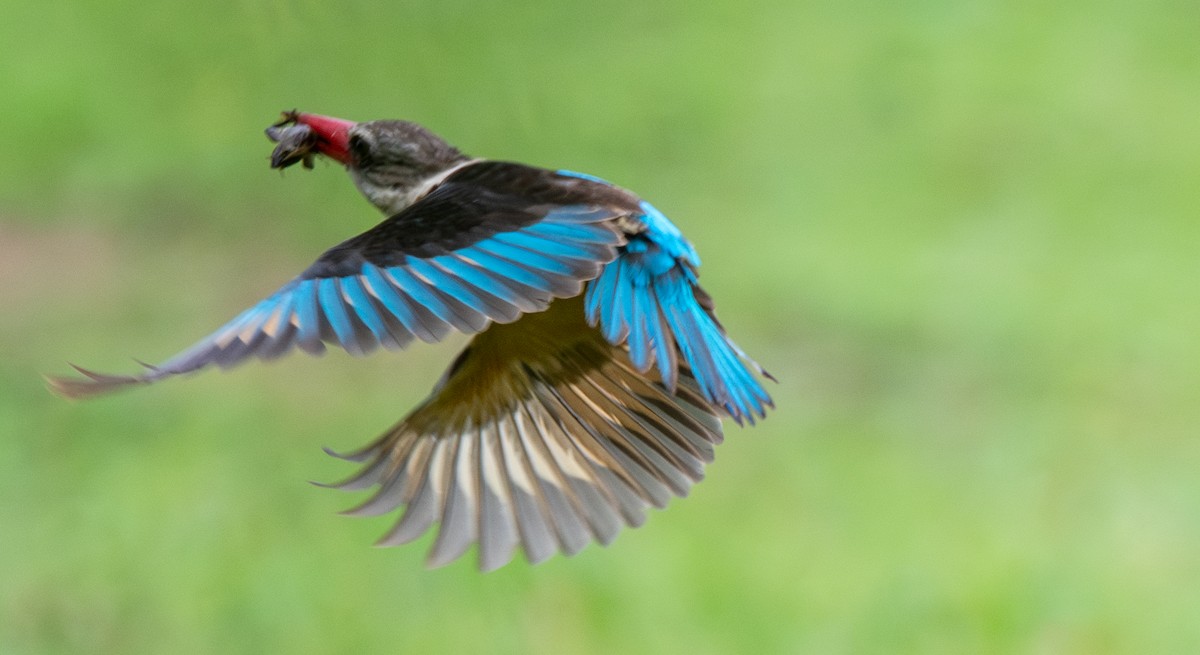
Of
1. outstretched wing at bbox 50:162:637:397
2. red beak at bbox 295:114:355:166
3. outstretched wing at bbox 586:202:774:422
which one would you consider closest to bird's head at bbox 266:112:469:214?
red beak at bbox 295:114:355:166

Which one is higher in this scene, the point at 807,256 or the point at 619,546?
the point at 807,256

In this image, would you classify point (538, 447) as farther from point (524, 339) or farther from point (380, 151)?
point (380, 151)

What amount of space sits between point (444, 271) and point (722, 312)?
349cm

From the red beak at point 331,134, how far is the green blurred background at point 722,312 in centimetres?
127

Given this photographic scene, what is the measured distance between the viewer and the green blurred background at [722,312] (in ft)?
17.3

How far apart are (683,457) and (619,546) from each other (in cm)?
129

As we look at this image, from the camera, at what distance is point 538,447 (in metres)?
4.39

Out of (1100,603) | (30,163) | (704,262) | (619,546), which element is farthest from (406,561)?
(30,163)

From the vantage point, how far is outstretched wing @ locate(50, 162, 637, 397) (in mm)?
3369

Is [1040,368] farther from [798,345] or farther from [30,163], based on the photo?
[30,163]

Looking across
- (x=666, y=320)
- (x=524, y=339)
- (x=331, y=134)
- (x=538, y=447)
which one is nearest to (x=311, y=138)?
(x=331, y=134)

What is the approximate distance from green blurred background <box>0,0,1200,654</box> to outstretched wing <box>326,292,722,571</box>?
84 cm

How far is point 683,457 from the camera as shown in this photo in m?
4.29

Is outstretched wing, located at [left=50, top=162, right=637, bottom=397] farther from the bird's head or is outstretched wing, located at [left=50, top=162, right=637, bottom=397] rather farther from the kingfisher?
the bird's head
